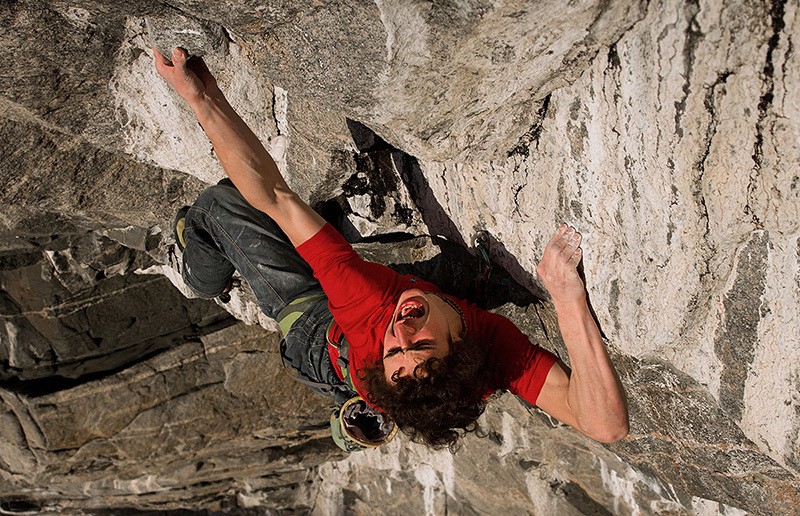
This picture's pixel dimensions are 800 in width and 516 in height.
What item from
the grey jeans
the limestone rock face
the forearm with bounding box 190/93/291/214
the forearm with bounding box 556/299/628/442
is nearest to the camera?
the limestone rock face

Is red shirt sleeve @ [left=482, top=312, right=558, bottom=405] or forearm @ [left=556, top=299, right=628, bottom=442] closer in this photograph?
forearm @ [left=556, top=299, right=628, bottom=442]

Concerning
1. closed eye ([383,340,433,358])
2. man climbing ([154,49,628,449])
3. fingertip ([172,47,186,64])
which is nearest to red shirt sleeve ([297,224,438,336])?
man climbing ([154,49,628,449])

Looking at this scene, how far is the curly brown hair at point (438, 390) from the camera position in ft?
5.63

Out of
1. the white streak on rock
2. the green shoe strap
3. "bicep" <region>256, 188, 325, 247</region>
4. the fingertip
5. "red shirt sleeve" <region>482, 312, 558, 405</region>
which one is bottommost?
"red shirt sleeve" <region>482, 312, 558, 405</region>

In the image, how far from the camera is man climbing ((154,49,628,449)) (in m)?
1.71

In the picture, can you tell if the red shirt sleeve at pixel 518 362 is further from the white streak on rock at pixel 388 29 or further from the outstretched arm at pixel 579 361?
the white streak on rock at pixel 388 29

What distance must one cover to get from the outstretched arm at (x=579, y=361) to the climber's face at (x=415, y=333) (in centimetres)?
28

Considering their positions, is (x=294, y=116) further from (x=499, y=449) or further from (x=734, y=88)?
(x=499, y=449)

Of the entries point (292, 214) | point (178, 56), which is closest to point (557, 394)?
point (292, 214)

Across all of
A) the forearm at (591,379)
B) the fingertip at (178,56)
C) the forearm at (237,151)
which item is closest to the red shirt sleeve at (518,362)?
the forearm at (591,379)

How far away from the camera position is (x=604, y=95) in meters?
1.47

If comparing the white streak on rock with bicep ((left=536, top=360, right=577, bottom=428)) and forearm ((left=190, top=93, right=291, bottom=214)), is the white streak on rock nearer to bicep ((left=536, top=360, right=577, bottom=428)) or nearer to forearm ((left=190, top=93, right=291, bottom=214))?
forearm ((left=190, top=93, right=291, bottom=214))

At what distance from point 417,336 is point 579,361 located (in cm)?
40

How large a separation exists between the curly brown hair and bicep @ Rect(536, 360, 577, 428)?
0.47 feet
